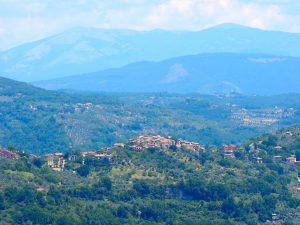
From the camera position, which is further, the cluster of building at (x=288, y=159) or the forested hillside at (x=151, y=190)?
the cluster of building at (x=288, y=159)

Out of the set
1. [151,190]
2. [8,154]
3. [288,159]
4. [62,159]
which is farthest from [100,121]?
[151,190]

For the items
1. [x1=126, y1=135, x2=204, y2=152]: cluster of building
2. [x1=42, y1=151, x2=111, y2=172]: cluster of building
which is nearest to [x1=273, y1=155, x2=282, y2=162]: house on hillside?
[x1=126, y1=135, x2=204, y2=152]: cluster of building

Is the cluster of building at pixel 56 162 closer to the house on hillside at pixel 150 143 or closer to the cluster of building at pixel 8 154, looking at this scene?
the cluster of building at pixel 8 154

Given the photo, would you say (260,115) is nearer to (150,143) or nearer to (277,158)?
(150,143)

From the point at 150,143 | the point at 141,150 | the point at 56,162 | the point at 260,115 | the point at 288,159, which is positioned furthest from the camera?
the point at 260,115

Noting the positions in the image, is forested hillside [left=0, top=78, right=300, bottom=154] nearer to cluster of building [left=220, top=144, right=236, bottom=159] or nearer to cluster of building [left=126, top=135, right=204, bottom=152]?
cluster of building [left=126, top=135, right=204, bottom=152]

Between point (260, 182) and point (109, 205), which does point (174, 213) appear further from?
point (260, 182)

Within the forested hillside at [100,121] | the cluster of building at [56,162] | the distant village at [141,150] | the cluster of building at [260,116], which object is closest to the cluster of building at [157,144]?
the distant village at [141,150]

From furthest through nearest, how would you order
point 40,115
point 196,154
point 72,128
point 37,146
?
1. point 40,115
2. point 72,128
3. point 37,146
4. point 196,154

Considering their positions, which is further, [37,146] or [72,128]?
[72,128]

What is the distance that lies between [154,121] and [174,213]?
3646 inches

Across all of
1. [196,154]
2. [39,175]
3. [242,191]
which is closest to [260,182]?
[242,191]

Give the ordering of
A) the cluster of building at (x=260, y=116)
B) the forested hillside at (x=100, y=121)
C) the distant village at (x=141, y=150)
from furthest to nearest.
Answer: the cluster of building at (x=260, y=116) → the forested hillside at (x=100, y=121) → the distant village at (x=141, y=150)

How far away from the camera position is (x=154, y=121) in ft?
531
